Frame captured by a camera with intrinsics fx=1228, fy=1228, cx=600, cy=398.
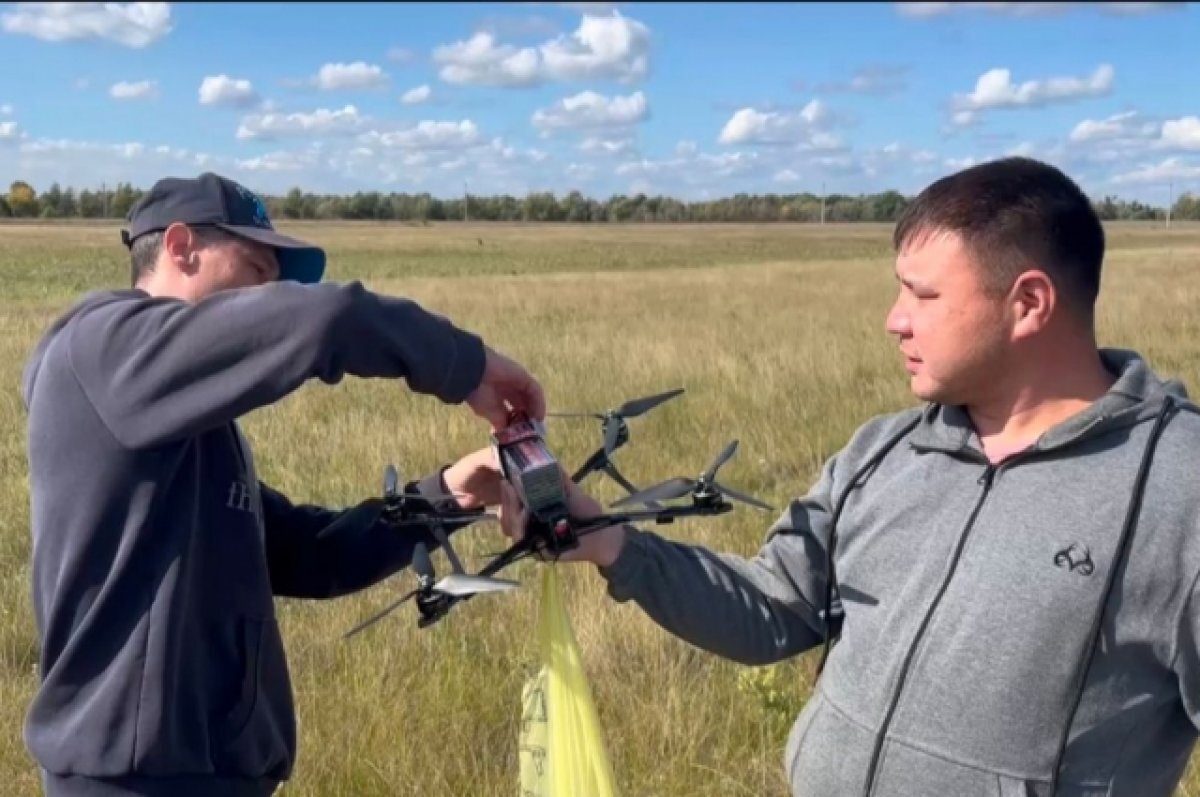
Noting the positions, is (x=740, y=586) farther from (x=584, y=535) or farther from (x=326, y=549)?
(x=326, y=549)

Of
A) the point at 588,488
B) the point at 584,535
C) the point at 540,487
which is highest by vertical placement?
the point at 540,487

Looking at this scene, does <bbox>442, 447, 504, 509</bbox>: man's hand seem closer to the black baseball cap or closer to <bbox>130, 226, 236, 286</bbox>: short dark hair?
the black baseball cap

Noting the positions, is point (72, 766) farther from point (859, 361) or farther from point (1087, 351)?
point (859, 361)

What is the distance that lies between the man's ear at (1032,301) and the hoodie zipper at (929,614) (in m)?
0.23

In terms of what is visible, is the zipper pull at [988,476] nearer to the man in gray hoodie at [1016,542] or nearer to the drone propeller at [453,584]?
the man in gray hoodie at [1016,542]

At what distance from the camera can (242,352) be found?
192 centimetres

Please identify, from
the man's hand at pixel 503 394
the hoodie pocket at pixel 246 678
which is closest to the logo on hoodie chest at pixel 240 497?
the hoodie pocket at pixel 246 678

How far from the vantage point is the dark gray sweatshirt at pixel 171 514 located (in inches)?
75.9

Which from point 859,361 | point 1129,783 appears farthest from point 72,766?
point 859,361

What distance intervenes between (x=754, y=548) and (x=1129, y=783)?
3559 mm

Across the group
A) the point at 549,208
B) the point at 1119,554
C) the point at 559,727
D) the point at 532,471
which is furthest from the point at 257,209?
the point at 549,208

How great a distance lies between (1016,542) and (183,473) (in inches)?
56.3

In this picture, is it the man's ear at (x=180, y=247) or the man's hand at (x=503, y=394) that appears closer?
the man's hand at (x=503, y=394)

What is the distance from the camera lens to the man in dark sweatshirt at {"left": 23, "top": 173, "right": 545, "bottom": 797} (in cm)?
193
